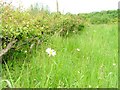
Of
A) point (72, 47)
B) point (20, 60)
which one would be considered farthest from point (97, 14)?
point (20, 60)

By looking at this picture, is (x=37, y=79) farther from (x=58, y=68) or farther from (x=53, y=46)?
(x=53, y=46)

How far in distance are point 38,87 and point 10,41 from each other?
3.33 ft

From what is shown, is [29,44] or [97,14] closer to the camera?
[29,44]

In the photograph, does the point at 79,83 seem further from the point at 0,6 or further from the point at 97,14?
the point at 97,14

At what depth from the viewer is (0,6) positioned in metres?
3.25

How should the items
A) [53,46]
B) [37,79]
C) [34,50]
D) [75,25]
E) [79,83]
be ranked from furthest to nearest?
[75,25]
[53,46]
[34,50]
[37,79]
[79,83]

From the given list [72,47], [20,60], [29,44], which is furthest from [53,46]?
[20,60]

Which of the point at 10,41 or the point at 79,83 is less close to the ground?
the point at 10,41

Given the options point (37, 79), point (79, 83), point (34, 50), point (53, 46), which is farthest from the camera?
point (53, 46)

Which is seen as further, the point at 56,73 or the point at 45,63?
the point at 45,63

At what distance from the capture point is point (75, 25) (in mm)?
6043

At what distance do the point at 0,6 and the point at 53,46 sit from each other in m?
0.90

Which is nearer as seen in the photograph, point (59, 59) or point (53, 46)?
point (59, 59)

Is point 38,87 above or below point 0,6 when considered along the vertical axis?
below
